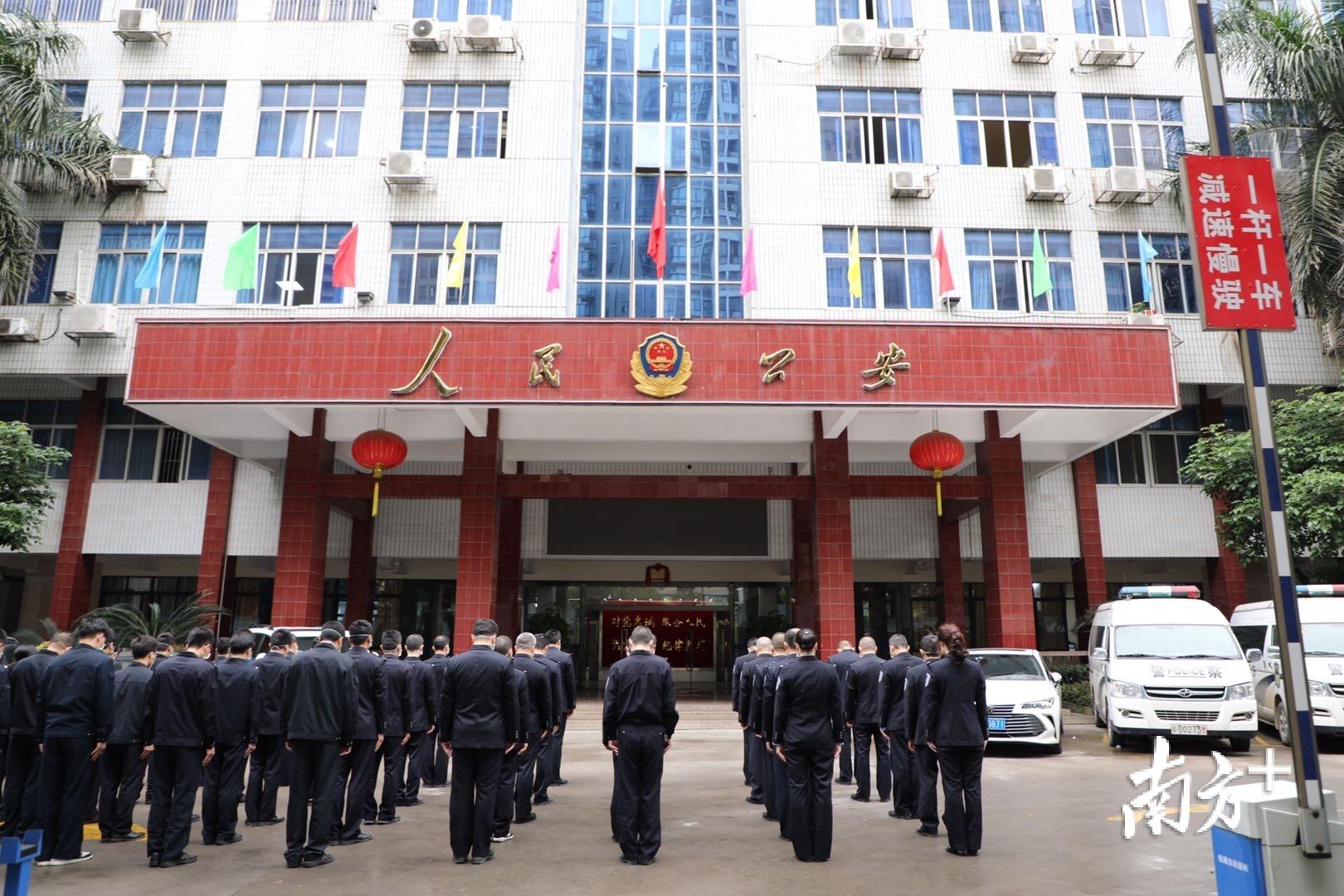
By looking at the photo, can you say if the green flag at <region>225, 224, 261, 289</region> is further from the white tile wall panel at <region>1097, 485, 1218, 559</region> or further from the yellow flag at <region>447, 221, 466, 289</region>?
the white tile wall panel at <region>1097, 485, 1218, 559</region>

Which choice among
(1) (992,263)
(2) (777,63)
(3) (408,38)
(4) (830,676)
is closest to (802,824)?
(4) (830,676)

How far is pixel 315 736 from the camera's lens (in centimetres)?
586

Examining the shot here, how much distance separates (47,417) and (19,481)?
3875mm

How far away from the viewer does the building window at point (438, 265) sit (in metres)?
16.2

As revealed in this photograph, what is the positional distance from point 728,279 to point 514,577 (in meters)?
6.50

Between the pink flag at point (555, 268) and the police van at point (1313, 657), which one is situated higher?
the pink flag at point (555, 268)

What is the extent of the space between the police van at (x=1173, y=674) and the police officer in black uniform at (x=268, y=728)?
8.41m

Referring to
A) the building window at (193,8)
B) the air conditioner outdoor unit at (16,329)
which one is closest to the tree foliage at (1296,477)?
the building window at (193,8)

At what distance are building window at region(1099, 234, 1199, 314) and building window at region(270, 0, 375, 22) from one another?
45.7 feet

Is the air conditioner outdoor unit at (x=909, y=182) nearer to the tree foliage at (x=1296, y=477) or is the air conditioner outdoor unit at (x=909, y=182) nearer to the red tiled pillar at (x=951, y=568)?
the red tiled pillar at (x=951, y=568)

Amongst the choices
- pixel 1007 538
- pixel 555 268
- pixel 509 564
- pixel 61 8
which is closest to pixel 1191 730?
pixel 1007 538

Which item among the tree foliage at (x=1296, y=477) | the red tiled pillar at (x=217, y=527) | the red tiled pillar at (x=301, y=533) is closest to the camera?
the tree foliage at (x=1296, y=477)

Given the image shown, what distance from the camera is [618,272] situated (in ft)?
55.6

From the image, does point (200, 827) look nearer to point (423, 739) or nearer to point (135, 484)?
point (423, 739)
